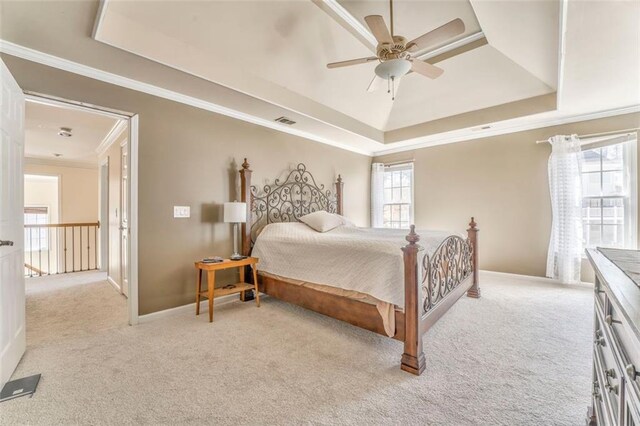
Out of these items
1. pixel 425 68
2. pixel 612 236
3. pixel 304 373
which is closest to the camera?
pixel 304 373

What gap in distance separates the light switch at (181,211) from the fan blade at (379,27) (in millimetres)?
2679

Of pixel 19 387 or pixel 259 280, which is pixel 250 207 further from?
pixel 19 387

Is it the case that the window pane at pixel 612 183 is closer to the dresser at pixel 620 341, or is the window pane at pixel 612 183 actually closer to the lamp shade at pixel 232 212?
the dresser at pixel 620 341

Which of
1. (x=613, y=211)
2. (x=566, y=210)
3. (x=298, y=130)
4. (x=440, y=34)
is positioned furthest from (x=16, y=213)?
(x=613, y=211)

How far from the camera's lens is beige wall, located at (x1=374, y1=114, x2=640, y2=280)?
4.36 metres

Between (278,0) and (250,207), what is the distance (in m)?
2.33

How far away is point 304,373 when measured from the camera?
1958 mm

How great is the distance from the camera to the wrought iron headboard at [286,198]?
3.73m

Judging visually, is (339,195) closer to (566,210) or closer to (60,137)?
(566,210)

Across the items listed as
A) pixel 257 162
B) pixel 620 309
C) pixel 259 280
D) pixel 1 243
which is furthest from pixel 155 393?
pixel 257 162

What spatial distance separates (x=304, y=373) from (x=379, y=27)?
2.67 metres

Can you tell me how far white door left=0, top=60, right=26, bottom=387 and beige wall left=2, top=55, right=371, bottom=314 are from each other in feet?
1.70

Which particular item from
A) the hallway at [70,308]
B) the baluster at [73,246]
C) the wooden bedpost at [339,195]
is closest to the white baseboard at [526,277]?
the wooden bedpost at [339,195]

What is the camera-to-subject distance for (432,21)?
125 inches
